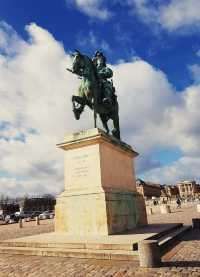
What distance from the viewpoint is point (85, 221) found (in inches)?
397

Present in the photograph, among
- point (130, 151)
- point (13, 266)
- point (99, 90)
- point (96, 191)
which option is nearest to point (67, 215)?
point (96, 191)

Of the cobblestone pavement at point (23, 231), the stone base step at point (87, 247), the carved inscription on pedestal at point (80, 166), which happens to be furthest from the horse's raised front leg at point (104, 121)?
the cobblestone pavement at point (23, 231)

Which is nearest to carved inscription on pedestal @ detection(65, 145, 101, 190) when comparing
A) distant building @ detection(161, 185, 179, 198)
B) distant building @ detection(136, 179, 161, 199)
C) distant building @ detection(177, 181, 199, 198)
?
distant building @ detection(136, 179, 161, 199)

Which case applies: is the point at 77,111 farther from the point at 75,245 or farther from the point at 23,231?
the point at 23,231

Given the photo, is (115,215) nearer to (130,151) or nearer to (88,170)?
(88,170)

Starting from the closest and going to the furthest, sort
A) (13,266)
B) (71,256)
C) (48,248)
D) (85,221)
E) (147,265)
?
(147,265)
(13,266)
(71,256)
(48,248)
(85,221)

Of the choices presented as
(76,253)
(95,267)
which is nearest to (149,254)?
(95,267)

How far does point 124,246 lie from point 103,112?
22.6ft

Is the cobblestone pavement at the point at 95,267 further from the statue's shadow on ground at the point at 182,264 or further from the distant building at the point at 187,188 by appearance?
the distant building at the point at 187,188

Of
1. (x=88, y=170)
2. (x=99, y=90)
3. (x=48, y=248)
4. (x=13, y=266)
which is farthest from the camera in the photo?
(x=99, y=90)

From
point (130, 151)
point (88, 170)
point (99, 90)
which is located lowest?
point (88, 170)

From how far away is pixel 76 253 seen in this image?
784cm

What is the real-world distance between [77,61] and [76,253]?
7.61m

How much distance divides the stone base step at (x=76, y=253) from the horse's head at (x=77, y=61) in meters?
7.22
